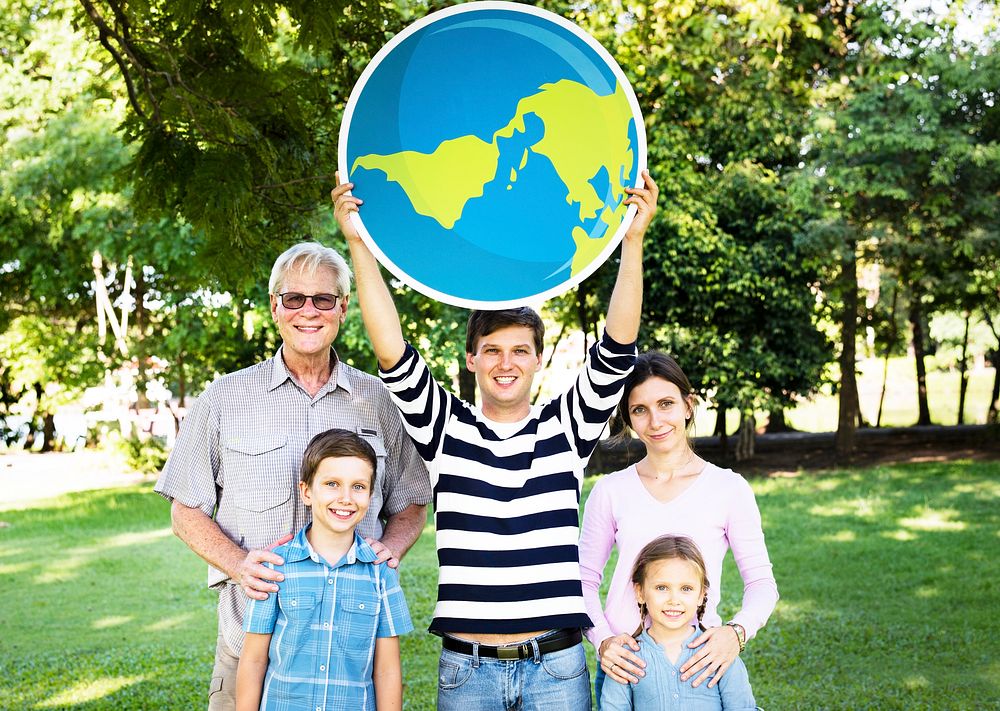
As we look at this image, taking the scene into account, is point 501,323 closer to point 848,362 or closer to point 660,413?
point 660,413

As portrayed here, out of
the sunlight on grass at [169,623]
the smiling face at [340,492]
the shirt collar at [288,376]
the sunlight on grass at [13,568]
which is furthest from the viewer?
the sunlight on grass at [13,568]

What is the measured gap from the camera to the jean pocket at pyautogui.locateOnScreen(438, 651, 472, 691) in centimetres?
229

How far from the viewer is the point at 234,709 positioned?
2553mm

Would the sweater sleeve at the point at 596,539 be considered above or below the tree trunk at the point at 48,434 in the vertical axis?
above

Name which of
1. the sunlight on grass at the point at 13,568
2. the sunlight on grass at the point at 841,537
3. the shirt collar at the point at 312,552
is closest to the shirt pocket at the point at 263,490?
the shirt collar at the point at 312,552

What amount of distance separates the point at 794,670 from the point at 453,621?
428cm

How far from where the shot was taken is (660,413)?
2.50m

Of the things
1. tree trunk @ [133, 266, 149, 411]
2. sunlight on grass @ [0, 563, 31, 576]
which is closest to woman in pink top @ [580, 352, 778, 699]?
sunlight on grass @ [0, 563, 31, 576]

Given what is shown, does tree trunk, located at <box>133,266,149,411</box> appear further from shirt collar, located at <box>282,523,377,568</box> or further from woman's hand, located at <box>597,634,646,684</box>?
woman's hand, located at <box>597,634,646,684</box>

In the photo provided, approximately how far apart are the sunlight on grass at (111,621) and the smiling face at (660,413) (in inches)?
243

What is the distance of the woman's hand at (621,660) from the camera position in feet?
7.41

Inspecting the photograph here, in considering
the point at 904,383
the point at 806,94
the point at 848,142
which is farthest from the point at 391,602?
the point at 904,383

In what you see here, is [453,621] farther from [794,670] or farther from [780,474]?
[780,474]

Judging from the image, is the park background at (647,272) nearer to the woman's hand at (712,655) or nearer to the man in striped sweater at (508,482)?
the man in striped sweater at (508,482)
